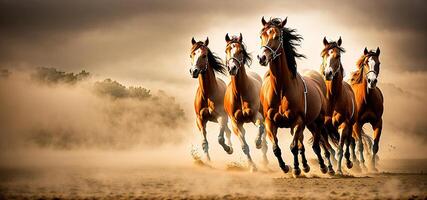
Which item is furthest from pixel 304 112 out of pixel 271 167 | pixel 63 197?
pixel 63 197

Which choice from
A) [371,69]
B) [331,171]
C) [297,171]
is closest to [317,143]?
[331,171]

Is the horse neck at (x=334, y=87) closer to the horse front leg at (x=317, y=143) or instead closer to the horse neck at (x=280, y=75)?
the horse front leg at (x=317, y=143)

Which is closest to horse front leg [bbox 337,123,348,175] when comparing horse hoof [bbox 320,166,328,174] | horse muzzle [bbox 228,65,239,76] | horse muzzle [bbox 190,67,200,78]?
horse hoof [bbox 320,166,328,174]

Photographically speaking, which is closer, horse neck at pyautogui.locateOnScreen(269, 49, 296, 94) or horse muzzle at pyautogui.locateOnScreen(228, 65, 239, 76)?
horse neck at pyautogui.locateOnScreen(269, 49, 296, 94)

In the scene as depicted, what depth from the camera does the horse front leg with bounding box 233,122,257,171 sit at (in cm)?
1688

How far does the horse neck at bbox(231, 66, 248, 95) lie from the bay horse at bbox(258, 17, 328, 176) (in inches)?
51.5

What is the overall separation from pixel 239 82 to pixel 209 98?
4.16 feet

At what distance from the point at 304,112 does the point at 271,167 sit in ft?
7.76

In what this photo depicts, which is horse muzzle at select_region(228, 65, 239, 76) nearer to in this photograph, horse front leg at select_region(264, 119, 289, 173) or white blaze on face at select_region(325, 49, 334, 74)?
horse front leg at select_region(264, 119, 289, 173)

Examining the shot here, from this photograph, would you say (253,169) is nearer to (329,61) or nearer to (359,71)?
(329,61)

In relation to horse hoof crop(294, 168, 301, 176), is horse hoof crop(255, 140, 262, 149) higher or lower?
higher

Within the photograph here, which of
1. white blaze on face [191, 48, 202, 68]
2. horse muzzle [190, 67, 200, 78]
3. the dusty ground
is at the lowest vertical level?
the dusty ground

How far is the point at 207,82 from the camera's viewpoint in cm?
1797

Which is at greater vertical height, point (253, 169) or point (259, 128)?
point (259, 128)
